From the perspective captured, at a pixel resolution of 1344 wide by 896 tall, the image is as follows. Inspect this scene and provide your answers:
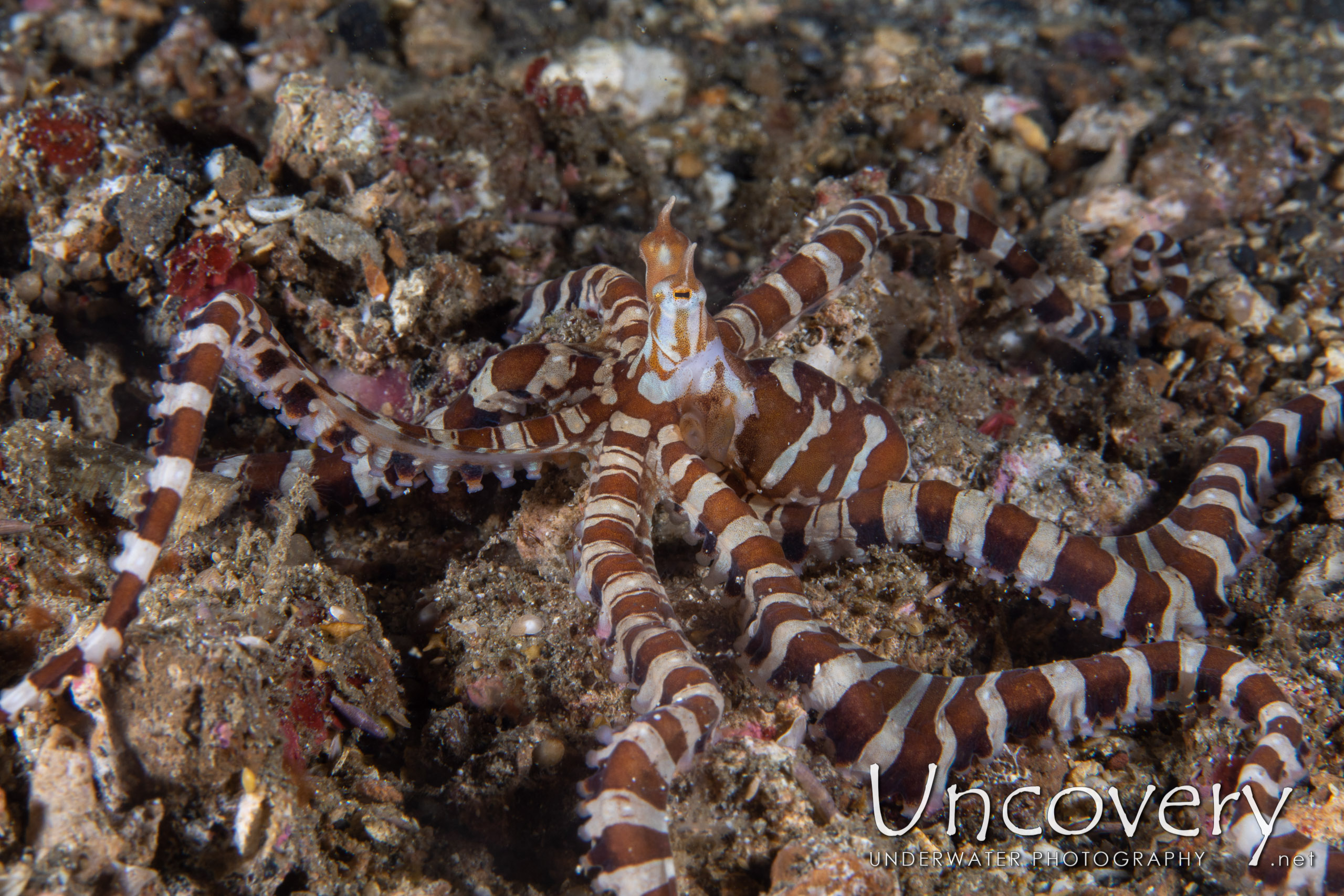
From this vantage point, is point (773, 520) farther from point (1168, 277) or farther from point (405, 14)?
point (405, 14)

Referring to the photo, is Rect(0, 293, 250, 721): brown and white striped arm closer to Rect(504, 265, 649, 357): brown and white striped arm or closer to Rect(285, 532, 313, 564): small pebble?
Rect(285, 532, 313, 564): small pebble

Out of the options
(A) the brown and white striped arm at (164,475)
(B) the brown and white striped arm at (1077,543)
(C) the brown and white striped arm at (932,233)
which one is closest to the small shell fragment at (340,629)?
Result: (A) the brown and white striped arm at (164,475)

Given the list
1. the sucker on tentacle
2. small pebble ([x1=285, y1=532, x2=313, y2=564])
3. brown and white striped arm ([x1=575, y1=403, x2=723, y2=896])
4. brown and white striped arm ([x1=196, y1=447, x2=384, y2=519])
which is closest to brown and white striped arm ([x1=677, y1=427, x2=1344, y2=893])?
the sucker on tentacle

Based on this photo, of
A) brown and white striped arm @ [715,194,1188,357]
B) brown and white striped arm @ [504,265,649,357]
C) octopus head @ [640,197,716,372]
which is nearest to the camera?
octopus head @ [640,197,716,372]

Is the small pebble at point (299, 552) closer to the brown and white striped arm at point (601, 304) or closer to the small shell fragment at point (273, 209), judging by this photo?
the brown and white striped arm at point (601, 304)

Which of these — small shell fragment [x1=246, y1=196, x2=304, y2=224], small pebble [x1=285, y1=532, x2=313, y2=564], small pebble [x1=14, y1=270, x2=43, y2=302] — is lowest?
small pebble [x1=285, y1=532, x2=313, y2=564]

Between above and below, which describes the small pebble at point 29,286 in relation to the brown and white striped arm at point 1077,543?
above
